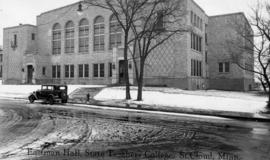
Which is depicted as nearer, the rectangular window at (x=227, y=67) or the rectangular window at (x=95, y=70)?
the rectangular window at (x=95, y=70)

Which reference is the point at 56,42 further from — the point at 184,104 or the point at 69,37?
the point at 184,104

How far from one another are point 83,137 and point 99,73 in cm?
2954

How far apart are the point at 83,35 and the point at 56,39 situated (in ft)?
18.9

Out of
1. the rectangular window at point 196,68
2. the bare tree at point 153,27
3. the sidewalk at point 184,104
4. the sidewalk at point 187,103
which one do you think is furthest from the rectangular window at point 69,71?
the rectangular window at point 196,68

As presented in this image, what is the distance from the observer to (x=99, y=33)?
3800 centimetres

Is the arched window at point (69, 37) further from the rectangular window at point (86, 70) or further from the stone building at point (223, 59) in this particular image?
the stone building at point (223, 59)

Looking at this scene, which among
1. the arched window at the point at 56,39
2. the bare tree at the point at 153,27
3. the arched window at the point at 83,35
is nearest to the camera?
the bare tree at the point at 153,27

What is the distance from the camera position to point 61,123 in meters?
11.1

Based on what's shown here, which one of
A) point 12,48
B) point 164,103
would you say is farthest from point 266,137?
point 12,48

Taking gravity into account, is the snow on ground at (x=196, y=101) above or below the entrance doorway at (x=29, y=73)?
below

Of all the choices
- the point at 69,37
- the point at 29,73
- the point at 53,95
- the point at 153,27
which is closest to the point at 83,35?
the point at 69,37

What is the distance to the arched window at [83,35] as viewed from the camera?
3916cm

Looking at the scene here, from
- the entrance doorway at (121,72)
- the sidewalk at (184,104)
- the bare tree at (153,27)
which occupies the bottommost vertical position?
the sidewalk at (184,104)

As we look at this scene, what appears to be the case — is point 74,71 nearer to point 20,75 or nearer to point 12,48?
point 20,75
